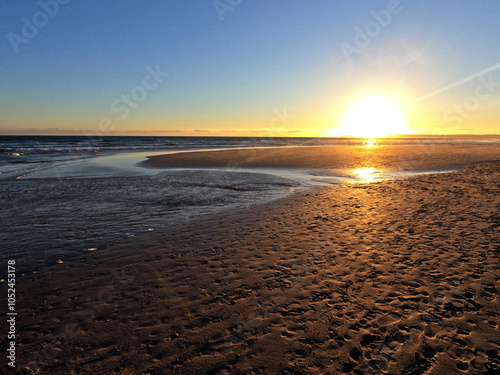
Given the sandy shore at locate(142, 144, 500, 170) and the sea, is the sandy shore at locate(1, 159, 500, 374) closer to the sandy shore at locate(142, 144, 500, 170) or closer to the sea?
the sea

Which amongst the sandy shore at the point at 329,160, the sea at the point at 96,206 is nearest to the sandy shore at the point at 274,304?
the sea at the point at 96,206

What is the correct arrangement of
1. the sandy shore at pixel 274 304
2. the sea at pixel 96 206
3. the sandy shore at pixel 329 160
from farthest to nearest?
the sandy shore at pixel 329 160 < the sea at pixel 96 206 < the sandy shore at pixel 274 304

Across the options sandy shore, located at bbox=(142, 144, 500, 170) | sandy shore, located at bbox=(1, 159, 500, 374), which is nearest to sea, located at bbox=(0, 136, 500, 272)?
sandy shore, located at bbox=(1, 159, 500, 374)

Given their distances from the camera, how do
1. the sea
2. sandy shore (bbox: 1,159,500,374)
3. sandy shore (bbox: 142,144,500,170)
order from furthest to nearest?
sandy shore (bbox: 142,144,500,170), the sea, sandy shore (bbox: 1,159,500,374)

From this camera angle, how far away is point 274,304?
17.6 feet

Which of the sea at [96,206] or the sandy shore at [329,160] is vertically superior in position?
the sandy shore at [329,160]

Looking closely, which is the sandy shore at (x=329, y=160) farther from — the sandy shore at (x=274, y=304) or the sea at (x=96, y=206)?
the sandy shore at (x=274, y=304)

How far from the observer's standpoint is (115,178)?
69.3 feet

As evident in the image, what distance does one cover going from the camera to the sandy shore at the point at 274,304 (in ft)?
13.2

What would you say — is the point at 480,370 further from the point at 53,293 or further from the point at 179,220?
the point at 179,220

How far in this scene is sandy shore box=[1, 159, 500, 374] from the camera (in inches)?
158

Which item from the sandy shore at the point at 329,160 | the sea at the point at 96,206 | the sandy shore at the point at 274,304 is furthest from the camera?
the sandy shore at the point at 329,160

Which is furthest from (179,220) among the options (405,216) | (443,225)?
(443,225)

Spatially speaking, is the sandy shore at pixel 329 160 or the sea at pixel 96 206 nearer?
the sea at pixel 96 206
